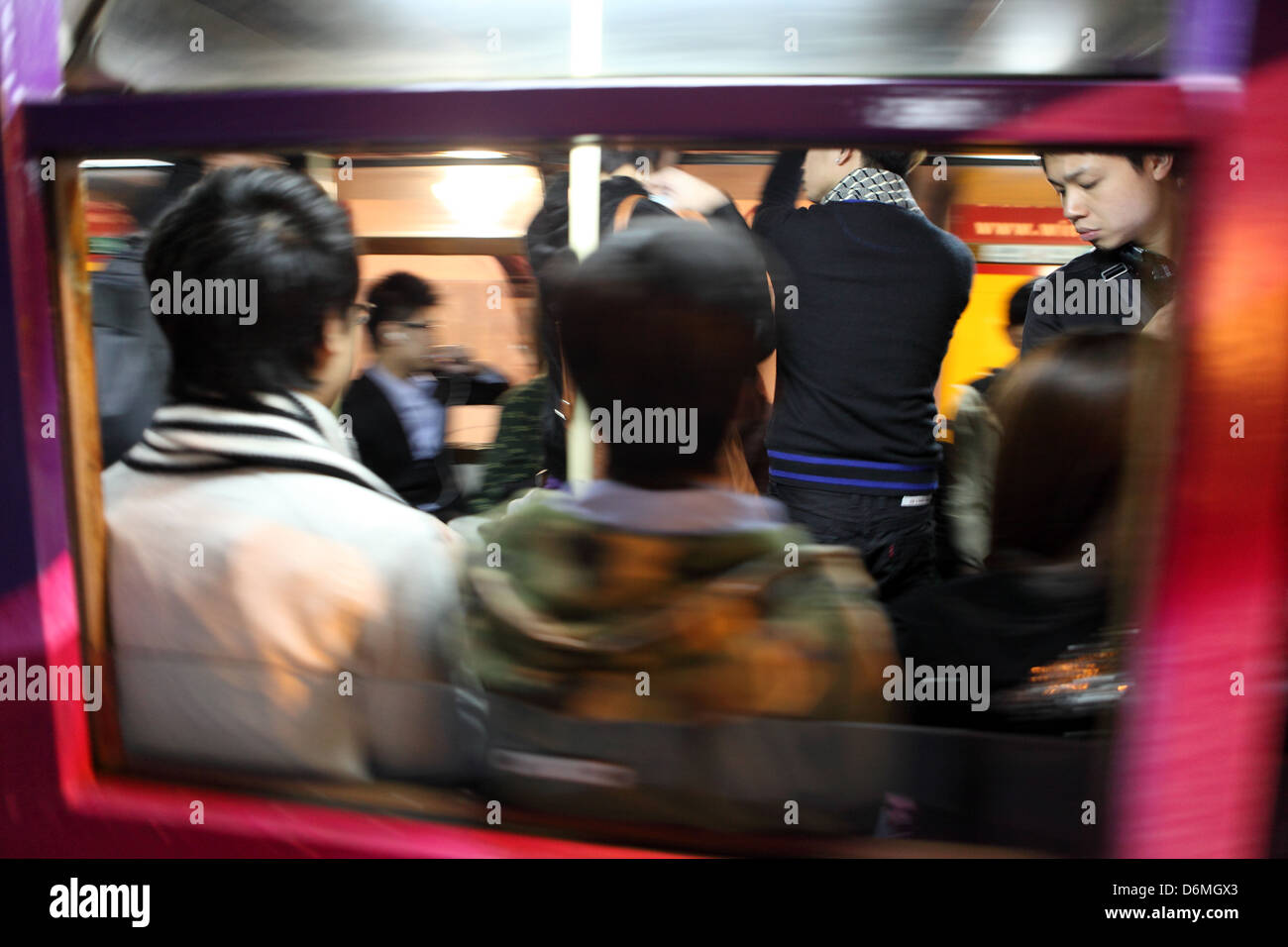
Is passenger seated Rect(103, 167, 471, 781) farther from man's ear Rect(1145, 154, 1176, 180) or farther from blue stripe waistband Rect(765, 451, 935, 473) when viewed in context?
man's ear Rect(1145, 154, 1176, 180)

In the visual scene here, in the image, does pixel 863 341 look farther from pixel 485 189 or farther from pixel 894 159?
pixel 485 189

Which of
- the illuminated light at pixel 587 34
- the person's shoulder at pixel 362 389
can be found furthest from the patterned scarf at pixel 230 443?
the illuminated light at pixel 587 34

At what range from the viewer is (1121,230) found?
4.47 feet

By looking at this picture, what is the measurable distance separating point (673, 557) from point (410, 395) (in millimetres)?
1130

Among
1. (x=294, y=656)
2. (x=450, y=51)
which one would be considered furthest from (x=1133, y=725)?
(x=450, y=51)

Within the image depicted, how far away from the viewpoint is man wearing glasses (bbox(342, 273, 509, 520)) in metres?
1.71

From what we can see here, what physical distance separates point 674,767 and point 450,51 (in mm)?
1060

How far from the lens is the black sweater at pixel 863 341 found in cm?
189

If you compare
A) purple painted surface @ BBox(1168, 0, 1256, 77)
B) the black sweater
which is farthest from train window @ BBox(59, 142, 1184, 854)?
the black sweater

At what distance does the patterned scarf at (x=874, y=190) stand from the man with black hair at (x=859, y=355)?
4cm

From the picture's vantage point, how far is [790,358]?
1.96m

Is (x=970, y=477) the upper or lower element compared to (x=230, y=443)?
lower

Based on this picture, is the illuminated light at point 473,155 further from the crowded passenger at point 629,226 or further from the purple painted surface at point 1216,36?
the purple painted surface at point 1216,36

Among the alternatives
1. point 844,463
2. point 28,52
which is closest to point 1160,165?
point 844,463
